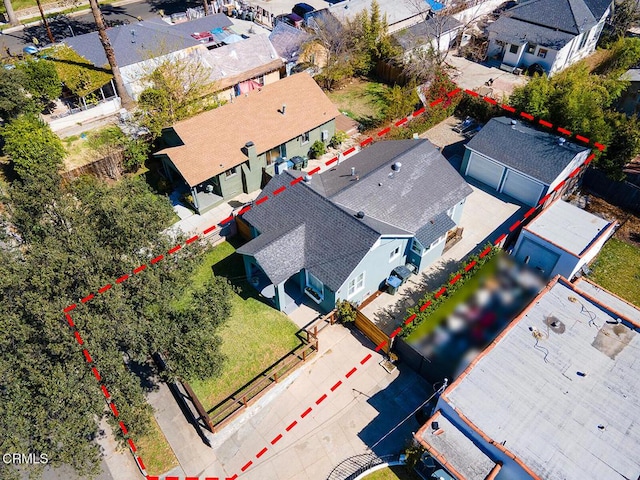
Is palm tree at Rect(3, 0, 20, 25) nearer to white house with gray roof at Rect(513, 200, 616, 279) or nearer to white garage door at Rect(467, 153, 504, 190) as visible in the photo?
white garage door at Rect(467, 153, 504, 190)

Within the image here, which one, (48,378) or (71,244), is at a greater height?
(71,244)

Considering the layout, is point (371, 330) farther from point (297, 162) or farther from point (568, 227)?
point (297, 162)

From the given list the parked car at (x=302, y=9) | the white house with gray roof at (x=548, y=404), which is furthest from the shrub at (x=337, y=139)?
the parked car at (x=302, y=9)

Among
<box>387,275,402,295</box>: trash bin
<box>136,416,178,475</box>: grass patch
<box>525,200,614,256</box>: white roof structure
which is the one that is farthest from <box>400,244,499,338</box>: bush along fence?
<box>136,416,178,475</box>: grass patch

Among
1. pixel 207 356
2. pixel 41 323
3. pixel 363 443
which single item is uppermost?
pixel 41 323

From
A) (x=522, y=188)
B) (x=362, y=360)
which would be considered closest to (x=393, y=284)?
(x=362, y=360)

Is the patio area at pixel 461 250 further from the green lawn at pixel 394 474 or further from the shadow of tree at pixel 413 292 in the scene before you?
the green lawn at pixel 394 474

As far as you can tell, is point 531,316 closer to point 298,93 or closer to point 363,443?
point 363,443

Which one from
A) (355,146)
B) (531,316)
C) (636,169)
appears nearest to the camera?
(531,316)

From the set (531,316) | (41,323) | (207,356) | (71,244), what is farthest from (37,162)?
(531,316)
